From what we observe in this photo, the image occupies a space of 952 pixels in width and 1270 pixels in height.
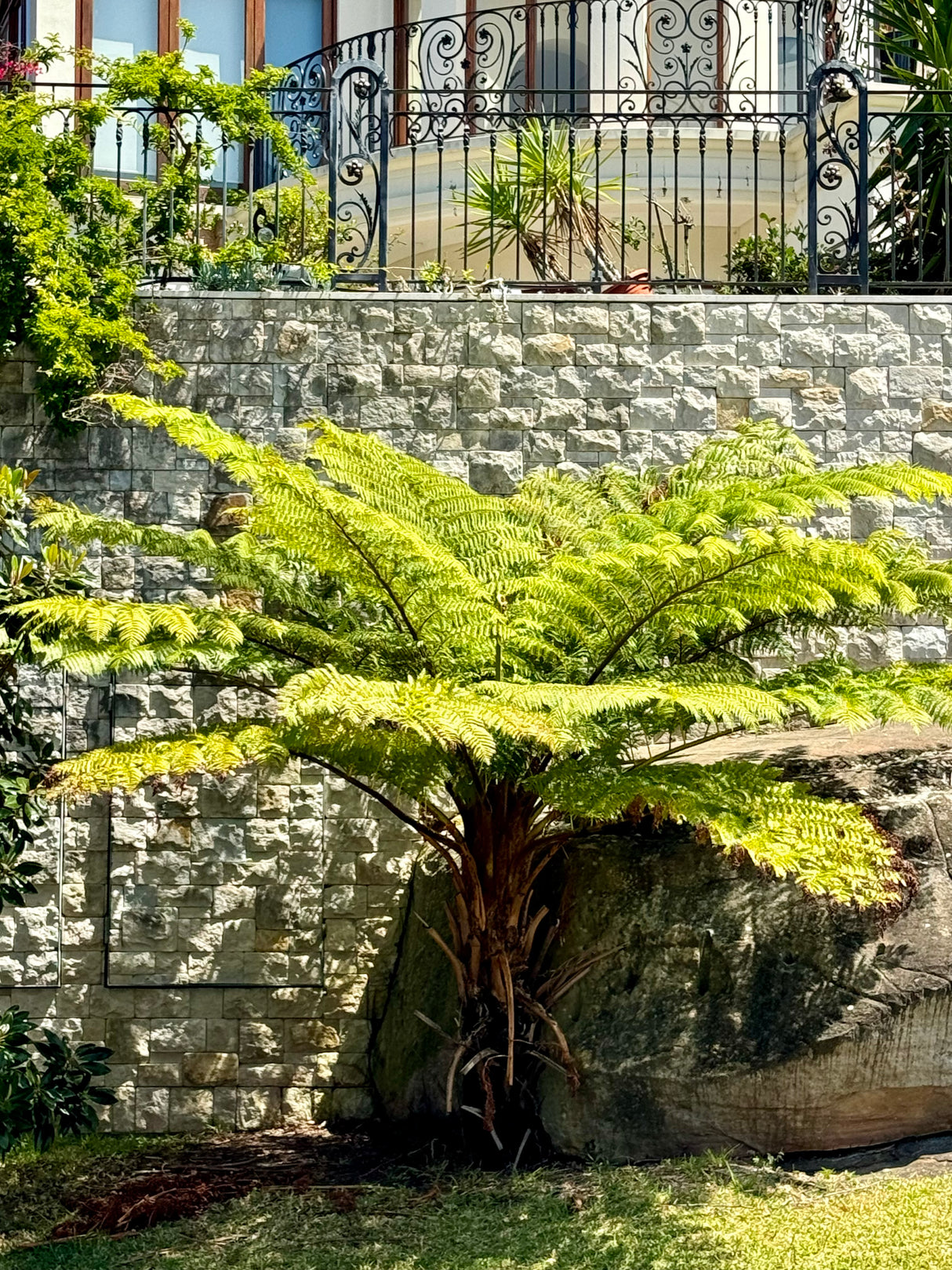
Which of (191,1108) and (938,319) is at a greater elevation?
(938,319)

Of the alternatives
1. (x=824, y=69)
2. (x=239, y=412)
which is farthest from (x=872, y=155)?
(x=239, y=412)

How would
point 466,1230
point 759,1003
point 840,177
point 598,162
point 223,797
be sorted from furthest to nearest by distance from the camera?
1. point 598,162
2. point 840,177
3. point 223,797
4. point 759,1003
5. point 466,1230

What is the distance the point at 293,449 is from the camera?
341 inches

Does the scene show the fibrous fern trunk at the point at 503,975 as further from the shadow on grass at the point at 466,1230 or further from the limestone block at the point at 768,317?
the limestone block at the point at 768,317

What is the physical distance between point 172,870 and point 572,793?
3.00 m

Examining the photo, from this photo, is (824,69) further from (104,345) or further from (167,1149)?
(167,1149)

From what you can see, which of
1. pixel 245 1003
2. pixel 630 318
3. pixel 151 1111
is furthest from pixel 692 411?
pixel 151 1111

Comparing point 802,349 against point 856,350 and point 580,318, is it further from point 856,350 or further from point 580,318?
point 580,318

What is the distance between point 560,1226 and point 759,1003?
130 centimetres

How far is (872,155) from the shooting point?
37.7ft

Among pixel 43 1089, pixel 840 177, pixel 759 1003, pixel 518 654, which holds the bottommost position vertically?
Result: pixel 43 1089

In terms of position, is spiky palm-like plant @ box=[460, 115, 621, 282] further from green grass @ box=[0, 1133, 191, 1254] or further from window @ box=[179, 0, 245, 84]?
green grass @ box=[0, 1133, 191, 1254]

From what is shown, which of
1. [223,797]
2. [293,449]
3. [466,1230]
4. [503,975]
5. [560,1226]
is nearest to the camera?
[560,1226]

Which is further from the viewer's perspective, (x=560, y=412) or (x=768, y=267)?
(x=768, y=267)
